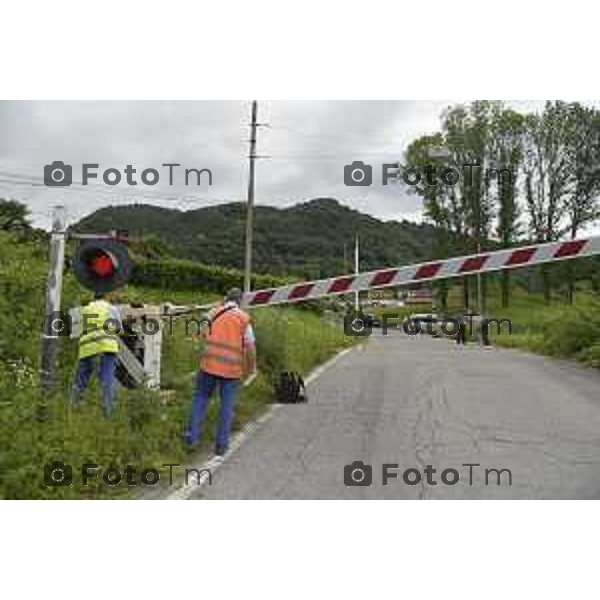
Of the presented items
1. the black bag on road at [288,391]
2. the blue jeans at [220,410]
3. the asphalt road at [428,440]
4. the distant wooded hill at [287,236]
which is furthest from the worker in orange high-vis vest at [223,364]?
the distant wooded hill at [287,236]

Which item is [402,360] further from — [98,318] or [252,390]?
[98,318]

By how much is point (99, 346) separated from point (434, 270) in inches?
143

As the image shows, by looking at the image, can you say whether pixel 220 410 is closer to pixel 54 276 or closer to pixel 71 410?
pixel 71 410

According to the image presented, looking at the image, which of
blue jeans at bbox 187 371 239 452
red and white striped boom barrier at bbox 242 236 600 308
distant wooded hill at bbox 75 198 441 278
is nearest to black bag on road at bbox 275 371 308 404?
red and white striped boom barrier at bbox 242 236 600 308

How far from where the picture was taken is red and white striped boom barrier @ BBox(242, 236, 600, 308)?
8797mm

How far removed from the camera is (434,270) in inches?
363

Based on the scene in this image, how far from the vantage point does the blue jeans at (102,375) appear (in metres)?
8.76

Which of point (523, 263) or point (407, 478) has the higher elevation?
point (523, 263)

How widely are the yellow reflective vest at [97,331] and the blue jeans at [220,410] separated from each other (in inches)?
40.5

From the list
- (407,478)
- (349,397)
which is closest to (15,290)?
(349,397)

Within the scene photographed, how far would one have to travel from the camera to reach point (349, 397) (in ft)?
44.3

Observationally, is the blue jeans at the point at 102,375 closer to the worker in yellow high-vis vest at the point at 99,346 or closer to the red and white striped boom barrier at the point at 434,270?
the worker in yellow high-vis vest at the point at 99,346

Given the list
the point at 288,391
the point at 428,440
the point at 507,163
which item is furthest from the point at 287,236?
the point at 428,440

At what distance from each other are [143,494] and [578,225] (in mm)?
55856
